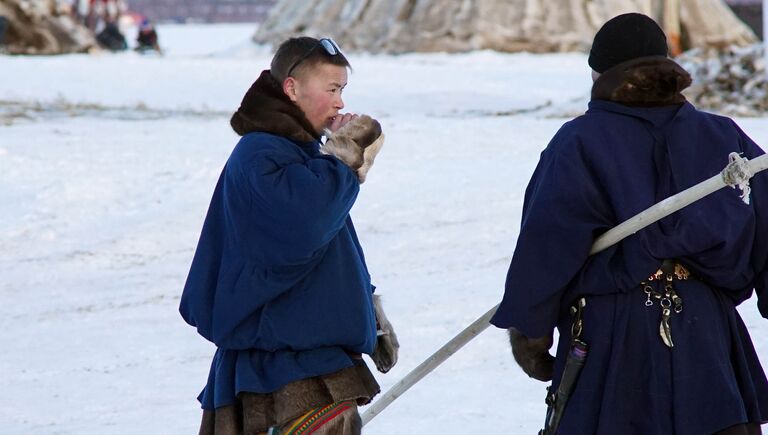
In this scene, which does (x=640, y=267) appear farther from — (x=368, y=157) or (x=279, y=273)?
(x=279, y=273)

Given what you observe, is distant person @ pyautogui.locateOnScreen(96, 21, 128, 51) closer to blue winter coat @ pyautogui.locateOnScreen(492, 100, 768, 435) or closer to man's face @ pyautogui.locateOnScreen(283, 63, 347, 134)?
man's face @ pyautogui.locateOnScreen(283, 63, 347, 134)

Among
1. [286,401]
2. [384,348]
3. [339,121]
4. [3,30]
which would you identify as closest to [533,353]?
[384,348]

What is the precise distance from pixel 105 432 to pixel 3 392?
0.75 meters

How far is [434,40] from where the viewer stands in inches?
810

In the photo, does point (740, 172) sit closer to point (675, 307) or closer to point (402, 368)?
point (675, 307)

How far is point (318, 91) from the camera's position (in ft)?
10.3

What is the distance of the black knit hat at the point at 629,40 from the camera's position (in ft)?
9.72

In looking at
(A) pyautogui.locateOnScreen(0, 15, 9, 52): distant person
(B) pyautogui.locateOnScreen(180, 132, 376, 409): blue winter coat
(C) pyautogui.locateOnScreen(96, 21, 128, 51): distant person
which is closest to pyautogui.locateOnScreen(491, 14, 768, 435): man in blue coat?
(B) pyautogui.locateOnScreen(180, 132, 376, 409): blue winter coat

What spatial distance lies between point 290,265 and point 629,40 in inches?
35.1

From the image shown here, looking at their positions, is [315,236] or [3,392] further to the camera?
[3,392]

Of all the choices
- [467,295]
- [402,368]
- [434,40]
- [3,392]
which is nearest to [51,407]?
[3,392]

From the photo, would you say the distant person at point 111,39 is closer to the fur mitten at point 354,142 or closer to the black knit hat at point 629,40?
the fur mitten at point 354,142

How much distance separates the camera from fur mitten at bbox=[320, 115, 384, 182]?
3049 mm

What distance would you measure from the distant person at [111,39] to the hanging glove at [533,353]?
2163 centimetres
